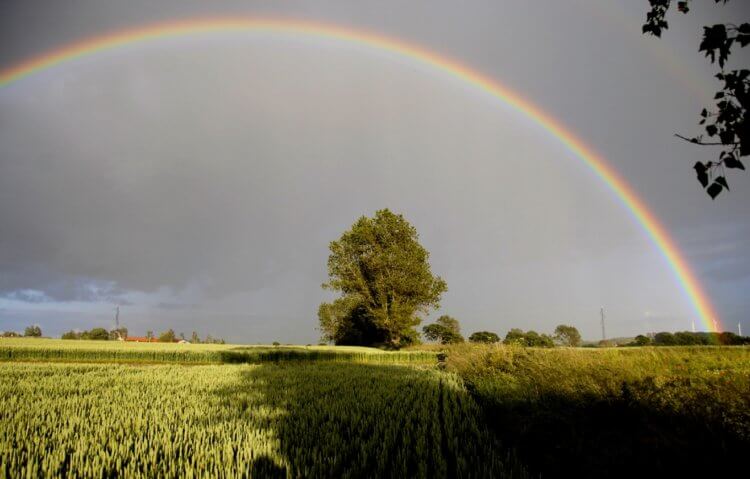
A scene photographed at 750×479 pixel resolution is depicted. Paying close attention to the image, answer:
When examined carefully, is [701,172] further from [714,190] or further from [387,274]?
[387,274]

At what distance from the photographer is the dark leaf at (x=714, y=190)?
2447 mm

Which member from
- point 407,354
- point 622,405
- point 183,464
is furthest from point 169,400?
point 407,354

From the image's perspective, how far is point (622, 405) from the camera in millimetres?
8586

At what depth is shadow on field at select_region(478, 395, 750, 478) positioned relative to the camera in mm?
5586

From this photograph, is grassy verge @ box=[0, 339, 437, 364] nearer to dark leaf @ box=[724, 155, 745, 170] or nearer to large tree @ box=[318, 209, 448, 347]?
large tree @ box=[318, 209, 448, 347]

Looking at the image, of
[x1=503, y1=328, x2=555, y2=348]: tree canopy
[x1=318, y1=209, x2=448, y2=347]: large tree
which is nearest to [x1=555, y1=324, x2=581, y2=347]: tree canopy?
[x1=503, y1=328, x2=555, y2=348]: tree canopy

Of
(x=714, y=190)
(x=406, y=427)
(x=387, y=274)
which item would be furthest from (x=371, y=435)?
(x=387, y=274)

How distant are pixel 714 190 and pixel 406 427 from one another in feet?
23.1

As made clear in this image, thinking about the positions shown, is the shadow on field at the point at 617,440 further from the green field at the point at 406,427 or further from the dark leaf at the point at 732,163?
the dark leaf at the point at 732,163

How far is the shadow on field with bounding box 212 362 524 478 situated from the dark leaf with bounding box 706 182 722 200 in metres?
3.76

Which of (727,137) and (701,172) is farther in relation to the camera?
(727,137)

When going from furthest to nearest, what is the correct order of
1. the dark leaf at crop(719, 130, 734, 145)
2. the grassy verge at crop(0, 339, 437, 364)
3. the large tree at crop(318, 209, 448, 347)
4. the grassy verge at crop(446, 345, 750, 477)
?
the large tree at crop(318, 209, 448, 347) → the grassy verge at crop(0, 339, 437, 364) → the grassy verge at crop(446, 345, 750, 477) → the dark leaf at crop(719, 130, 734, 145)

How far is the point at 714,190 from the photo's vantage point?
2.47 m

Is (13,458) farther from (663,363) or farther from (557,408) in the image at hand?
(663,363)
